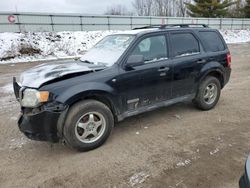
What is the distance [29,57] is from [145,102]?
1333 cm

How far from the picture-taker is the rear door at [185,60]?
4.62 metres

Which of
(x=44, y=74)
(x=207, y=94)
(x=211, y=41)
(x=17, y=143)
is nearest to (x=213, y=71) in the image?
(x=207, y=94)

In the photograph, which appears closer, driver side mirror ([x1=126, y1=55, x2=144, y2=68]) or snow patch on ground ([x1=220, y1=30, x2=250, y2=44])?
driver side mirror ([x1=126, y1=55, x2=144, y2=68])

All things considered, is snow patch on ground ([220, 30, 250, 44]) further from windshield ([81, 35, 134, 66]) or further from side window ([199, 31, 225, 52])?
windshield ([81, 35, 134, 66])

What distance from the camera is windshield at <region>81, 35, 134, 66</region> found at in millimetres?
4145

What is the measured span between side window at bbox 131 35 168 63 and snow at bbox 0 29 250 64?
40.8ft

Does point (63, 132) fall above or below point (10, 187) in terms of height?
above

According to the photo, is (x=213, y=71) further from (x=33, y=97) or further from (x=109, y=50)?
(x=33, y=97)

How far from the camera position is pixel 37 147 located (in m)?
3.94

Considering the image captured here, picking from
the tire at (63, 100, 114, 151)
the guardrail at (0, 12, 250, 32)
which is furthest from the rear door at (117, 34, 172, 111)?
the guardrail at (0, 12, 250, 32)

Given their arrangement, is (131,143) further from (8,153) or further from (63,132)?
(8,153)

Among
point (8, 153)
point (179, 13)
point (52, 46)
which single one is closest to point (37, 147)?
point (8, 153)

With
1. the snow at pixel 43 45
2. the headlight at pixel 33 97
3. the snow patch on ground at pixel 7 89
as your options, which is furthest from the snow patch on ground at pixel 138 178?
the snow at pixel 43 45

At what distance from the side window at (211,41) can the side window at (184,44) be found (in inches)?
10.1
